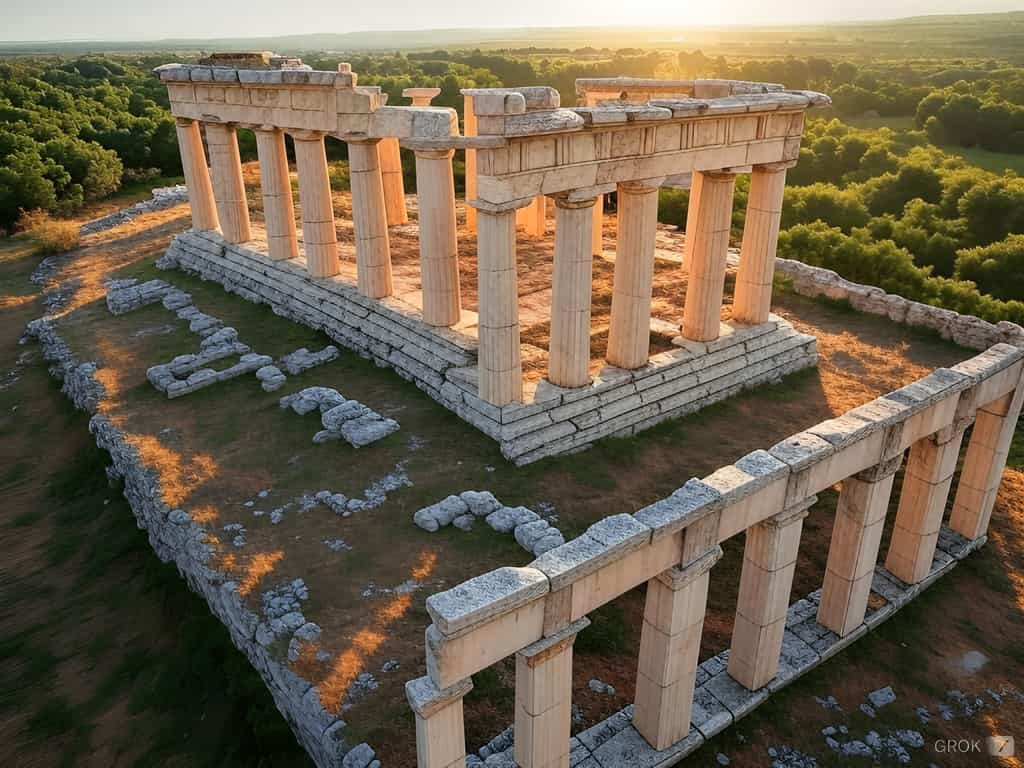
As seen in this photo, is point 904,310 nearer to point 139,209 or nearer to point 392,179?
point 392,179

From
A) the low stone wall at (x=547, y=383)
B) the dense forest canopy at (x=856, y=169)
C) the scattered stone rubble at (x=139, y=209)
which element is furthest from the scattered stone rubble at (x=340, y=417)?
the scattered stone rubble at (x=139, y=209)

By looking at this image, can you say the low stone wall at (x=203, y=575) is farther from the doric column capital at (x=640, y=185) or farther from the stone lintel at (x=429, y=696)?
the doric column capital at (x=640, y=185)

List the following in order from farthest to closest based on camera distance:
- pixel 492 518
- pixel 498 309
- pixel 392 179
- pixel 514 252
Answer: pixel 392 179 → pixel 498 309 → pixel 514 252 → pixel 492 518

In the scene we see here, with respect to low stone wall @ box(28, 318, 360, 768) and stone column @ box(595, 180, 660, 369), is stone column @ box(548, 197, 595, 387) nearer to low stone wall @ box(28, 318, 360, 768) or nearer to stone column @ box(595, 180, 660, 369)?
stone column @ box(595, 180, 660, 369)

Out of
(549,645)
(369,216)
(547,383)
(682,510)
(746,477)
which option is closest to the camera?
(549,645)

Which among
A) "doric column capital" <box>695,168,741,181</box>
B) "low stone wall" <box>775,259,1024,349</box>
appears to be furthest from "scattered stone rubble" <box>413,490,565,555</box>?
"low stone wall" <box>775,259,1024,349</box>

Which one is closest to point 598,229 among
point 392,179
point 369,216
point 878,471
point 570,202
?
point 369,216
